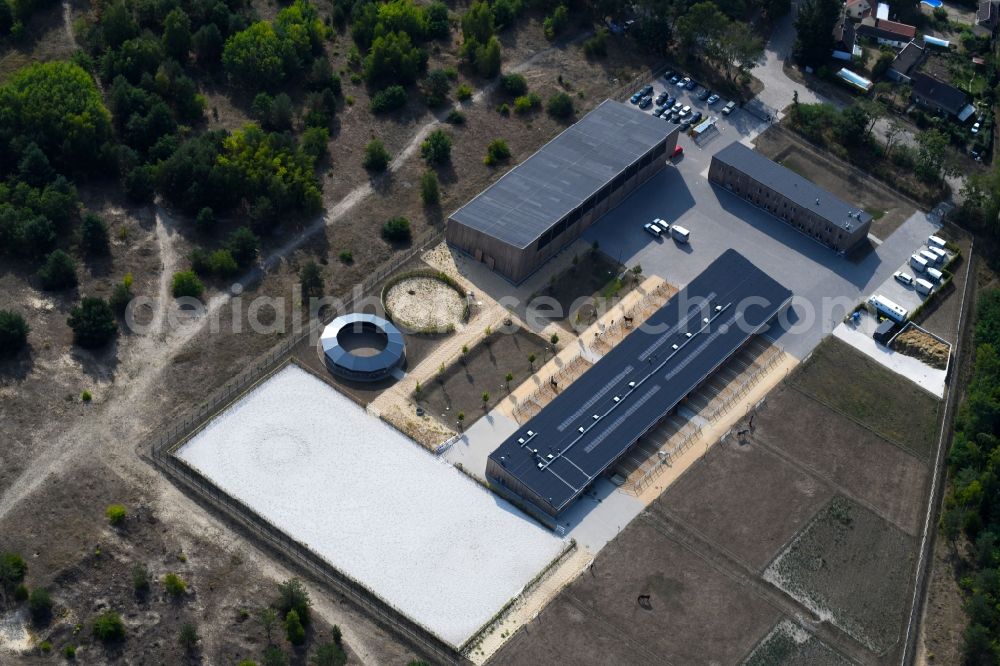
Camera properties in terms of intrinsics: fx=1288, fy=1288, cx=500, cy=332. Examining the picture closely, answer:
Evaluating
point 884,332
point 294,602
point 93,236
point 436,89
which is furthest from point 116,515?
point 884,332

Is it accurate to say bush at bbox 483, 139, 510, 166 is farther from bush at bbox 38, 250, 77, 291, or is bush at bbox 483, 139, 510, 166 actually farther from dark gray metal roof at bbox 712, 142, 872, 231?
bush at bbox 38, 250, 77, 291

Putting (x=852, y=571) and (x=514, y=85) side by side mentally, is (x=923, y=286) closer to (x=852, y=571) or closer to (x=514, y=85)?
(x=852, y=571)


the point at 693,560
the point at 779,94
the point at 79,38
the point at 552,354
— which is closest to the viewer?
the point at 693,560

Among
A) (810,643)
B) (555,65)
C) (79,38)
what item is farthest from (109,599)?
(555,65)

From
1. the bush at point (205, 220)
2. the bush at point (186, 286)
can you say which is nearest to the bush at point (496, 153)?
the bush at point (205, 220)

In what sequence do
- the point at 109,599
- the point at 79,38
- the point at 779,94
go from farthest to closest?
A: the point at 779,94
the point at 79,38
the point at 109,599

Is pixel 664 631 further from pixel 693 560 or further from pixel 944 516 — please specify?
pixel 944 516

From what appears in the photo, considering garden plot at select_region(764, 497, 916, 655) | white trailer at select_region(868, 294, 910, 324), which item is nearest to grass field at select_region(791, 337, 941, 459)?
white trailer at select_region(868, 294, 910, 324)
